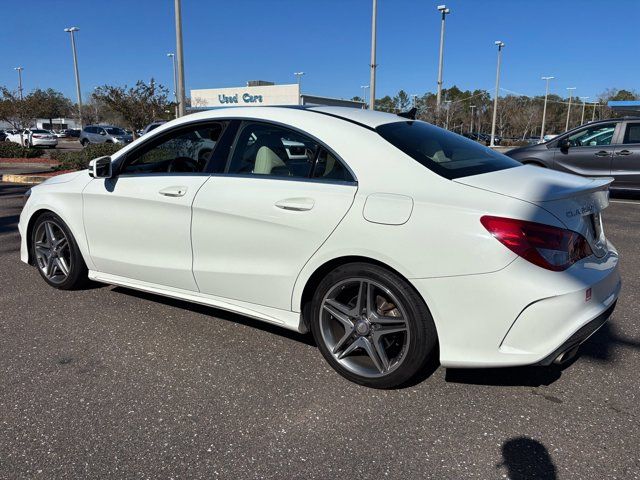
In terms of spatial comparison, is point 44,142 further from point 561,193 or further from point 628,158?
point 561,193

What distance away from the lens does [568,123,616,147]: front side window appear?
10195 millimetres

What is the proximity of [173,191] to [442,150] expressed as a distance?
6.02ft

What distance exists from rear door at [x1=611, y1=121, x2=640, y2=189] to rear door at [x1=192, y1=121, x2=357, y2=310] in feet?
28.6

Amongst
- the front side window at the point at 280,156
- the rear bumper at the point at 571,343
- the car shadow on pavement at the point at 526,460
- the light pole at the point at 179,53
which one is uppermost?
the light pole at the point at 179,53

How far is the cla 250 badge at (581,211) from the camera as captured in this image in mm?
2738

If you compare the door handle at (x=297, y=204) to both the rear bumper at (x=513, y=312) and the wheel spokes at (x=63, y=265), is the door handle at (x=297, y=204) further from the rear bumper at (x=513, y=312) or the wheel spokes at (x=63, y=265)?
the wheel spokes at (x=63, y=265)

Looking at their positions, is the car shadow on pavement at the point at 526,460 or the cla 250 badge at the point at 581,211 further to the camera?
the cla 250 badge at the point at 581,211

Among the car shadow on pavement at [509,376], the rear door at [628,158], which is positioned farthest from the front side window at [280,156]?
the rear door at [628,158]

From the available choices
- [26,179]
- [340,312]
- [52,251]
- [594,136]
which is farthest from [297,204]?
[26,179]

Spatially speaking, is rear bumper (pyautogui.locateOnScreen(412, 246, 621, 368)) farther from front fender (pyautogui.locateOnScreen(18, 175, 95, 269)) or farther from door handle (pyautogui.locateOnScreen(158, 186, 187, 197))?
front fender (pyautogui.locateOnScreen(18, 175, 95, 269))

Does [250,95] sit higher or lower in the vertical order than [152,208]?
higher

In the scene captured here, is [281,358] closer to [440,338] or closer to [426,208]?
[440,338]

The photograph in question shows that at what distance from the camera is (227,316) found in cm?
411

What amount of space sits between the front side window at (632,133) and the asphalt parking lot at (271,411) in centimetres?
739
